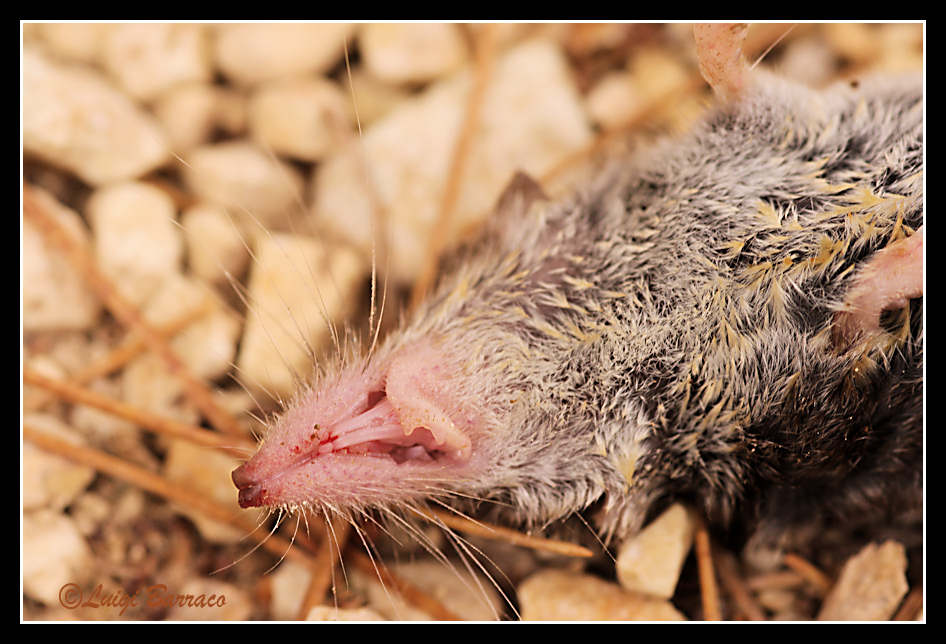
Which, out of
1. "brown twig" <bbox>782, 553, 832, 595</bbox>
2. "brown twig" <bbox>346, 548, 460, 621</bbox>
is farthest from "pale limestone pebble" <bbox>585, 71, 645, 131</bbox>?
"brown twig" <bbox>346, 548, 460, 621</bbox>

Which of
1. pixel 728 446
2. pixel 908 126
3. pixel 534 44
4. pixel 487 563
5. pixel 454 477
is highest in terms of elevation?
pixel 908 126

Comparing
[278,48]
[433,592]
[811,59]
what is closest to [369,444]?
[433,592]

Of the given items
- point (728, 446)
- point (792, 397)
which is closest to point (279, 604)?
point (728, 446)

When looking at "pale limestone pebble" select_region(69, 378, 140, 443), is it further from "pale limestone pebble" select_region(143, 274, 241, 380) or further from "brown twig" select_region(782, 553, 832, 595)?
"brown twig" select_region(782, 553, 832, 595)

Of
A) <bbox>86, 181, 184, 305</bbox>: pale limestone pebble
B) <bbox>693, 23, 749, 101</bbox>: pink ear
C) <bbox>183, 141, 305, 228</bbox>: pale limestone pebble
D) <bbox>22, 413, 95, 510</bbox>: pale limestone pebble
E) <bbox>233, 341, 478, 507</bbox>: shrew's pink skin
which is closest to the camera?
<bbox>233, 341, 478, 507</bbox>: shrew's pink skin

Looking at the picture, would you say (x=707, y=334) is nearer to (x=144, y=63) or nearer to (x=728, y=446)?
(x=728, y=446)

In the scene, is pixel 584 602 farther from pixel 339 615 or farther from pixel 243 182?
pixel 243 182
